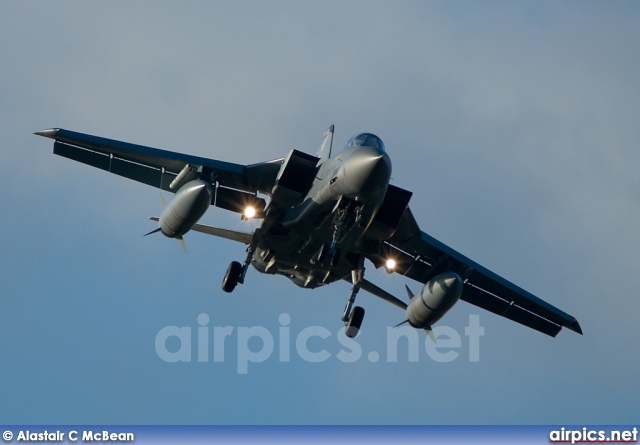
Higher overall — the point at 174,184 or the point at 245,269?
the point at 174,184

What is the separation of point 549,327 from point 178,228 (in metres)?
16.0

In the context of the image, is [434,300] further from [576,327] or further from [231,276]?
[576,327]

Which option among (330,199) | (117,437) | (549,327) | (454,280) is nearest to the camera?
(117,437)

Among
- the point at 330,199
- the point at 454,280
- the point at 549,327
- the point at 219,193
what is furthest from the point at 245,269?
the point at 549,327

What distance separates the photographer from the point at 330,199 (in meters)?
28.5

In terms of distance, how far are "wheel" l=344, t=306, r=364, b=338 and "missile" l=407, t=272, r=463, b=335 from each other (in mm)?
1674

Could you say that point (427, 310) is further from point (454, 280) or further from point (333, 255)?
point (333, 255)

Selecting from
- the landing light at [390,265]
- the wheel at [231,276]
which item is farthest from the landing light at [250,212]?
the landing light at [390,265]

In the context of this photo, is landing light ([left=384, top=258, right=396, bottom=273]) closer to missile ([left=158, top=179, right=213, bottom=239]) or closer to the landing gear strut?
the landing gear strut

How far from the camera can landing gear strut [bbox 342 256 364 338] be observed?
31.7 m

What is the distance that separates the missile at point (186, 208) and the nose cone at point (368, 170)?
435cm

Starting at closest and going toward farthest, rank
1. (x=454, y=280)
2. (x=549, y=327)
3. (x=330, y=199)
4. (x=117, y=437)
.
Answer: (x=117, y=437)
(x=330, y=199)
(x=454, y=280)
(x=549, y=327)

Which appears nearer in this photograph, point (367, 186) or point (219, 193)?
point (367, 186)

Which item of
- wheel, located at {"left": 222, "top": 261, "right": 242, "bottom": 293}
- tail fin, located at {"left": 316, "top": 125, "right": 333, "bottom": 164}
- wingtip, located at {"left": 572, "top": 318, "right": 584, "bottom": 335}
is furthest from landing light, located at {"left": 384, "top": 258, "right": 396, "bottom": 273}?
wingtip, located at {"left": 572, "top": 318, "right": 584, "bottom": 335}
